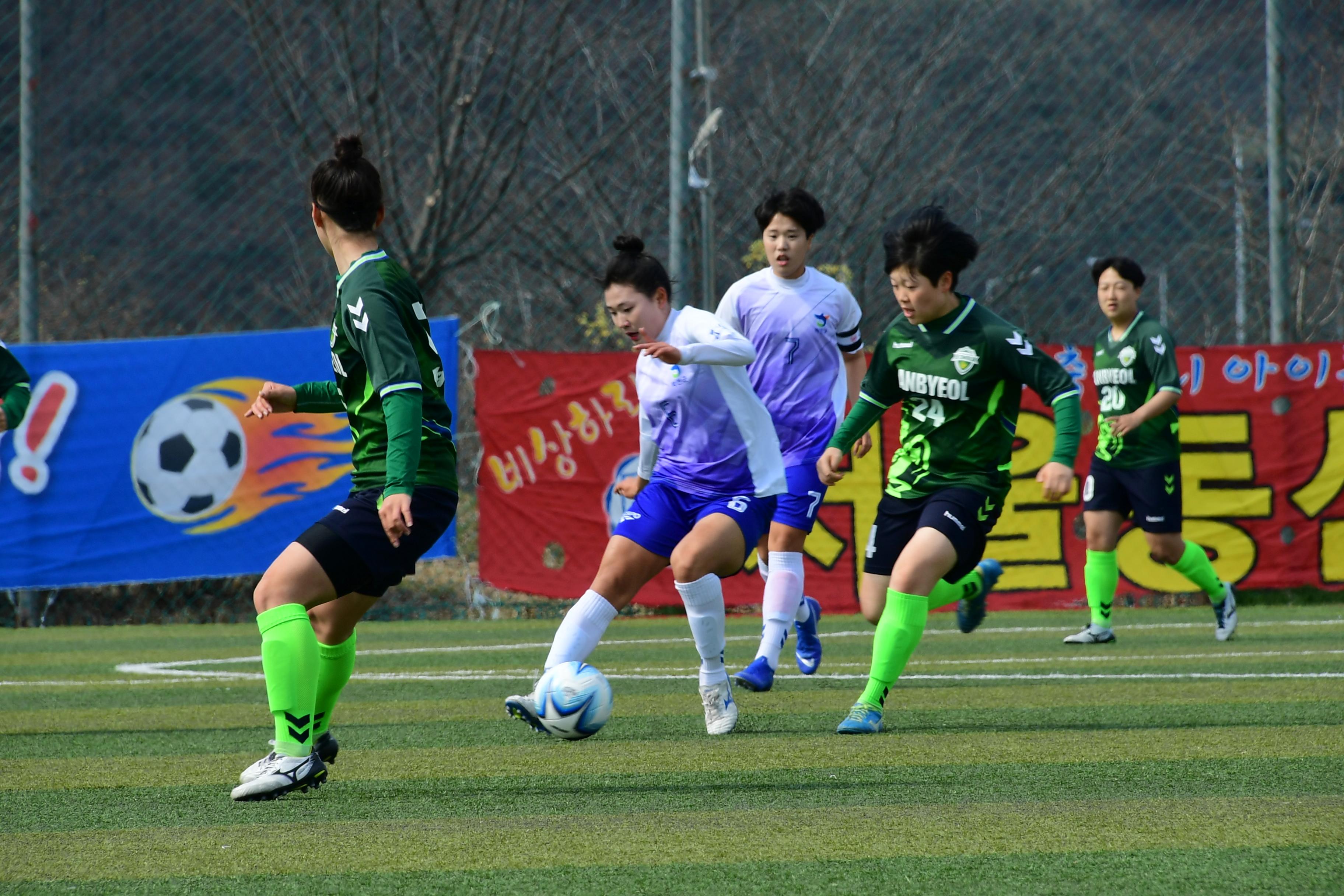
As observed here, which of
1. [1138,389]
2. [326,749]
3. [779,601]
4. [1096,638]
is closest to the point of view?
[326,749]

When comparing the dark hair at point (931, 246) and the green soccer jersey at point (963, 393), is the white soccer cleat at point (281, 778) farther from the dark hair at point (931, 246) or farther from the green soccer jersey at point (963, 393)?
the dark hair at point (931, 246)

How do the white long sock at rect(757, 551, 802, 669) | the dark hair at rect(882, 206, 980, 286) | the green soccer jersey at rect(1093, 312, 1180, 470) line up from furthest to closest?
the green soccer jersey at rect(1093, 312, 1180, 470) < the white long sock at rect(757, 551, 802, 669) < the dark hair at rect(882, 206, 980, 286)

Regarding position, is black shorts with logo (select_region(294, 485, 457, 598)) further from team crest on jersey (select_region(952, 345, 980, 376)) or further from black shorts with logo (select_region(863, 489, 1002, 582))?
team crest on jersey (select_region(952, 345, 980, 376))

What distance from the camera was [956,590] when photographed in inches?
280

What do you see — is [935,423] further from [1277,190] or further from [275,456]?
[1277,190]

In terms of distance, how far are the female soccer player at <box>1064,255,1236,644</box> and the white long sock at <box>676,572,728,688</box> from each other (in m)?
4.03

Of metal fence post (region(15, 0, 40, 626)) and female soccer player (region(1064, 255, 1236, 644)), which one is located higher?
metal fence post (region(15, 0, 40, 626))

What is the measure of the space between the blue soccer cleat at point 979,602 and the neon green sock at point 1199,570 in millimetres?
1839

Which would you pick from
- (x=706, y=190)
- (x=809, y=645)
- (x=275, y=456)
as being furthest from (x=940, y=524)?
(x=706, y=190)

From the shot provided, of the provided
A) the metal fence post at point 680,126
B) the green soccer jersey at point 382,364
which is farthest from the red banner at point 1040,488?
the green soccer jersey at point 382,364

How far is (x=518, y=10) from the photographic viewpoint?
1466cm

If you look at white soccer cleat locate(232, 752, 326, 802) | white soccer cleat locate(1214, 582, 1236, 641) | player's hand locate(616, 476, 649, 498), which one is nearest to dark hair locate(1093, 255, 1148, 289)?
white soccer cleat locate(1214, 582, 1236, 641)

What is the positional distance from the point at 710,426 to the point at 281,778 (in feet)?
6.97

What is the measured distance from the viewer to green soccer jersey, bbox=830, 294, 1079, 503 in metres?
5.75
